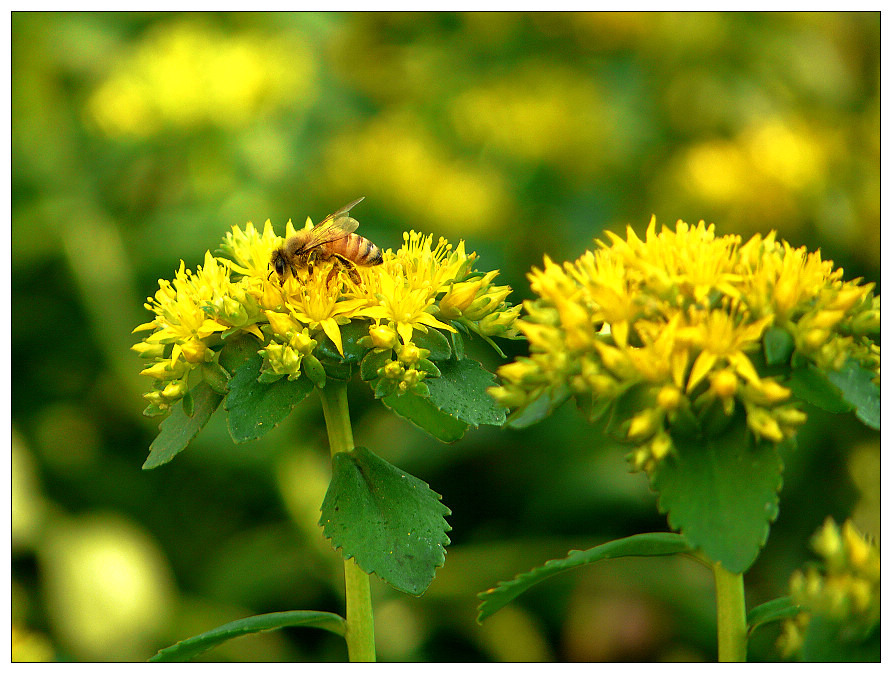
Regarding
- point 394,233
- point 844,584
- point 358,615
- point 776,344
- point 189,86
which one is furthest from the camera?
point 394,233

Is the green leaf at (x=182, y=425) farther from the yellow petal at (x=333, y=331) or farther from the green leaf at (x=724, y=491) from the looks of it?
the green leaf at (x=724, y=491)

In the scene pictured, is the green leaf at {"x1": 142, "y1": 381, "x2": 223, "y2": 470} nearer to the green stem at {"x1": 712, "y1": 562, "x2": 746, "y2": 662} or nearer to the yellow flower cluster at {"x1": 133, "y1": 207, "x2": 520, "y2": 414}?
the yellow flower cluster at {"x1": 133, "y1": 207, "x2": 520, "y2": 414}

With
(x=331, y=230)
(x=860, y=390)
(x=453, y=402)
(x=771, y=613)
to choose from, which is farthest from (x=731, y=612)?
(x=331, y=230)

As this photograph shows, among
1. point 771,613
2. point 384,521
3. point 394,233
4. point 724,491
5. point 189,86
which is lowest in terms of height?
point 394,233

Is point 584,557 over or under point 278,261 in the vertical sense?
under

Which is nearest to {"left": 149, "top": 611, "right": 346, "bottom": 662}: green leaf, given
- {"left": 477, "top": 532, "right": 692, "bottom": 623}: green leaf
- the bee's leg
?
{"left": 477, "top": 532, "right": 692, "bottom": 623}: green leaf

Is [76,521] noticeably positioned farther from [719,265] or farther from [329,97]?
[719,265]

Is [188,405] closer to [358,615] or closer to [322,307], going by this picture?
[322,307]
